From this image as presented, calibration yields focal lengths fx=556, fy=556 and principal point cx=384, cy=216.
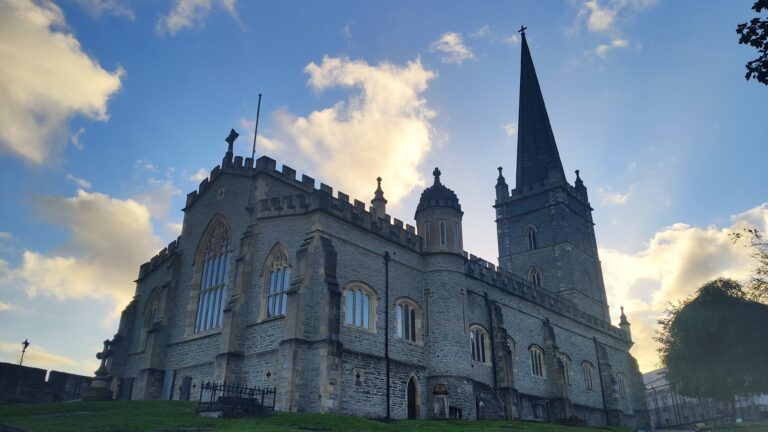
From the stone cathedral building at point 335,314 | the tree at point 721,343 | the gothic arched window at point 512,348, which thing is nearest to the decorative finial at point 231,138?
the stone cathedral building at point 335,314

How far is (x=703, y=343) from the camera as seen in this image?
34219 millimetres

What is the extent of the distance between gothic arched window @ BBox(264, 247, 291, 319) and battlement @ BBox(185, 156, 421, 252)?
87.0 inches

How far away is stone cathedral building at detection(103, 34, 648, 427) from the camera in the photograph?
24.8 meters

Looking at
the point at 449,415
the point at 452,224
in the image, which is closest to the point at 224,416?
the point at 449,415

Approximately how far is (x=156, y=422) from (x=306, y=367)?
703cm

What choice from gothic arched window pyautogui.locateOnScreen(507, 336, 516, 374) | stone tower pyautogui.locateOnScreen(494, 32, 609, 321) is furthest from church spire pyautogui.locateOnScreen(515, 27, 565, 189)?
gothic arched window pyautogui.locateOnScreen(507, 336, 516, 374)

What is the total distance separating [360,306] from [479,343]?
976 centimetres

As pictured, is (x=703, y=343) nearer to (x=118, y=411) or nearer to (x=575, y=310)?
(x=575, y=310)

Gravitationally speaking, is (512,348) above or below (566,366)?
above

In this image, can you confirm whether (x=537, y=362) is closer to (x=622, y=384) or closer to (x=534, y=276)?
(x=622, y=384)

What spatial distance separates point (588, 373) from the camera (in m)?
44.8

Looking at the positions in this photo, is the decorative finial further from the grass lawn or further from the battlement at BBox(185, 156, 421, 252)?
the grass lawn

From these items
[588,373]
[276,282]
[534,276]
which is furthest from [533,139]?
[276,282]

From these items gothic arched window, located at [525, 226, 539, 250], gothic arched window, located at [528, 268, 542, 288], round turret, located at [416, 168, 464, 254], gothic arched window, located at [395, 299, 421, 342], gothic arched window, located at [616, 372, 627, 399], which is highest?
gothic arched window, located at [525, 226, 539, 250]
